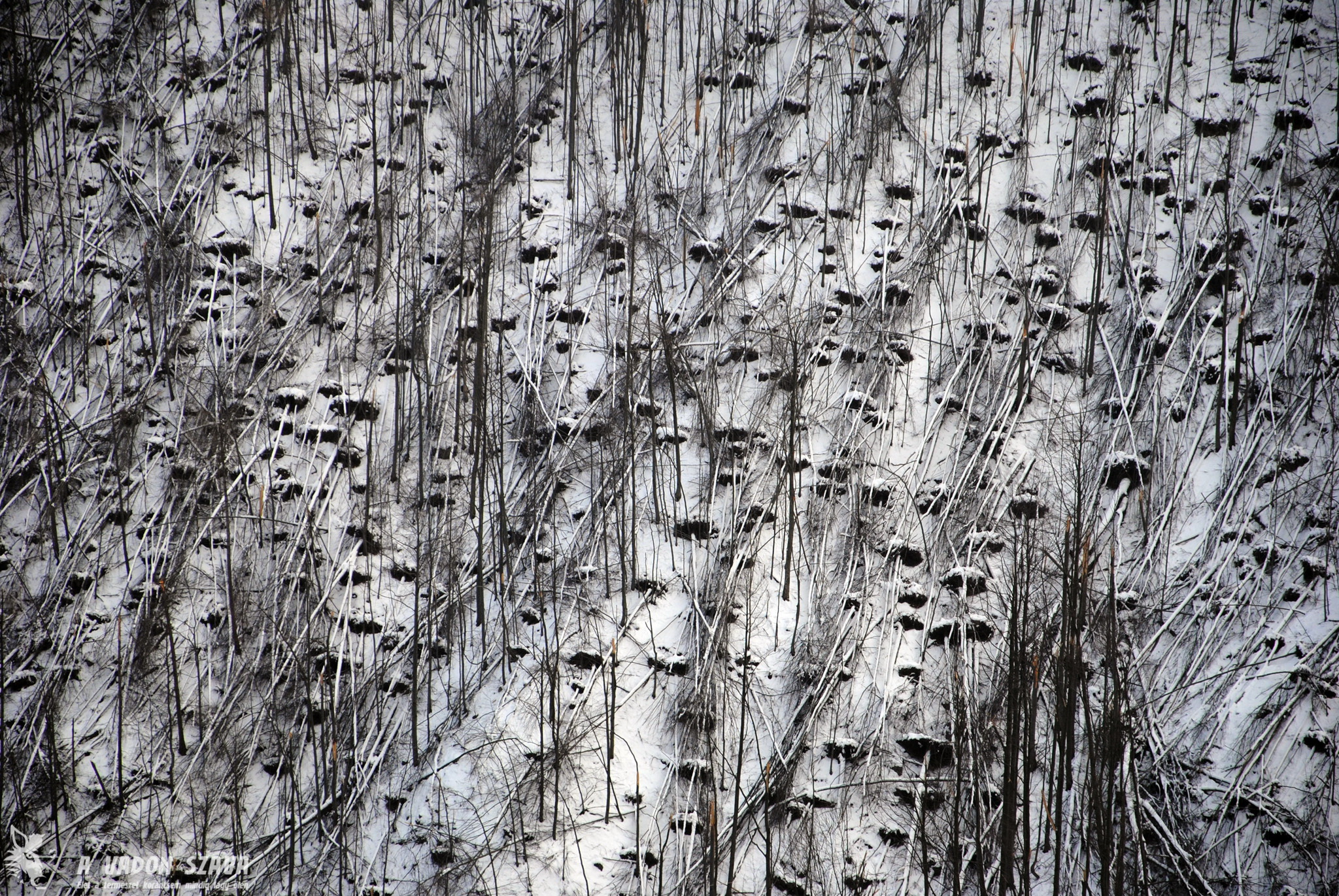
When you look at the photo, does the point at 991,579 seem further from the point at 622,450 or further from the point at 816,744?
the point at 622,450

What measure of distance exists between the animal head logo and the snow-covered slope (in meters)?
0.03

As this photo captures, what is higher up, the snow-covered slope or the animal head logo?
the snow-covered slope

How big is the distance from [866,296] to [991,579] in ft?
5.44

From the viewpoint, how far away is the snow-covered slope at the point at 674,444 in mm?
3223

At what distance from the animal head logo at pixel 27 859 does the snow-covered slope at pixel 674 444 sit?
32mm

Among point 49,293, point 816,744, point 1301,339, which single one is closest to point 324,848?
point 816,744

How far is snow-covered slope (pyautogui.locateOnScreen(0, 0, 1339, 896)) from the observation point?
10.6ft

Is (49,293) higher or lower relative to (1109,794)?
higher

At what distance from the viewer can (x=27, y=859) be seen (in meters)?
3.17

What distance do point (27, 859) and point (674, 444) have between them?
2.90 m

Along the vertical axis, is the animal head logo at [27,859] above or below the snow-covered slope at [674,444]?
below

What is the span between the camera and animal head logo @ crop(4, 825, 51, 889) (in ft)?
10.3

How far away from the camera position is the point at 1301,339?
420 centimetres

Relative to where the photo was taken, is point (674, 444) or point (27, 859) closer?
point (27, 859)
